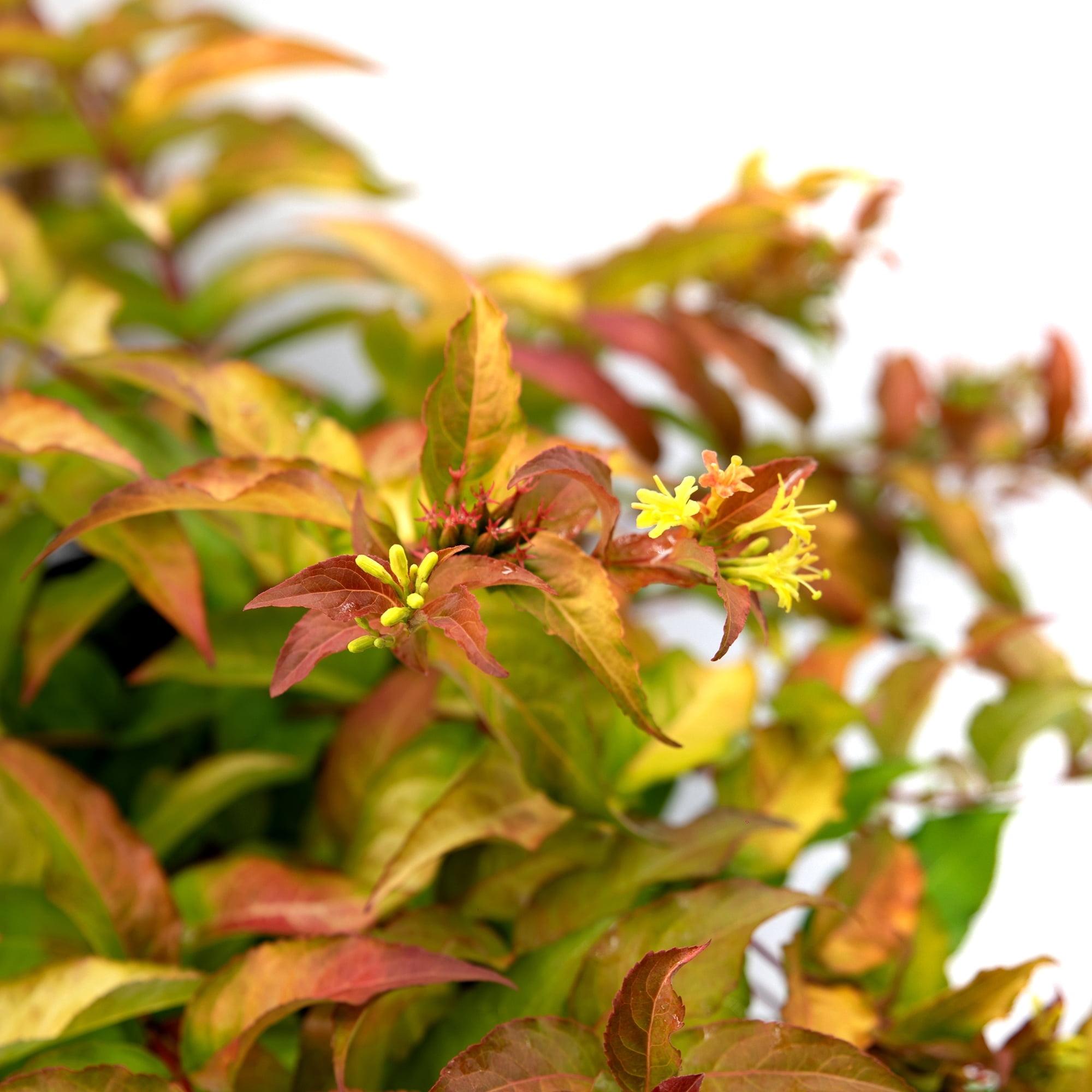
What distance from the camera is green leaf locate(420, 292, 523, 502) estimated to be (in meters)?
0.23

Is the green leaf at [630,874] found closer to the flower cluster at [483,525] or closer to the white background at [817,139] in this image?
the flower cluster at [483,525]

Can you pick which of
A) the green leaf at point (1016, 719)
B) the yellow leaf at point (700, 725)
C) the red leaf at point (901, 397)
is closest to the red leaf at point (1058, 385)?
the red leaf at point (901, 397)

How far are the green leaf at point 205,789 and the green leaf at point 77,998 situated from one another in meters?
0.07

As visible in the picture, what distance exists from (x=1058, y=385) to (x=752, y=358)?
0.15 m

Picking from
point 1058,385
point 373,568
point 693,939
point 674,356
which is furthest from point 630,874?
point 1058,385

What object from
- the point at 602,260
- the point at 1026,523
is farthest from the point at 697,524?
the point at 1026,523

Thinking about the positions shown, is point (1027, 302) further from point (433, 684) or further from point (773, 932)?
point (433, 684)

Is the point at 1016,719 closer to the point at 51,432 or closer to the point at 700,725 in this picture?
the point at 700,725

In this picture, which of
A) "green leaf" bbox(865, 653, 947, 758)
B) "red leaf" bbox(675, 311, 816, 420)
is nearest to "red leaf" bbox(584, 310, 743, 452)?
"red leaf" bbox(675, 311, 816, 420)

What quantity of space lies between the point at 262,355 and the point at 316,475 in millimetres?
437

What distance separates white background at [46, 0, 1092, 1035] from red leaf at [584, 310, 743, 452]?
0.25 m

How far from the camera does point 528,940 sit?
280mm

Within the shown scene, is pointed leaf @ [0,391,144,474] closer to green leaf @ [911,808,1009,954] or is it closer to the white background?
green leaf @ [911,808,1009,954]

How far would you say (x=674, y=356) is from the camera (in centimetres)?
45
